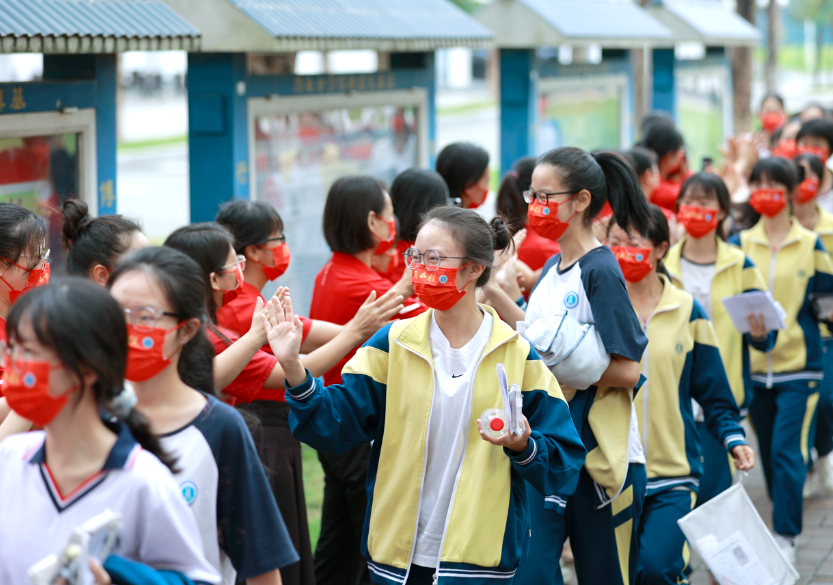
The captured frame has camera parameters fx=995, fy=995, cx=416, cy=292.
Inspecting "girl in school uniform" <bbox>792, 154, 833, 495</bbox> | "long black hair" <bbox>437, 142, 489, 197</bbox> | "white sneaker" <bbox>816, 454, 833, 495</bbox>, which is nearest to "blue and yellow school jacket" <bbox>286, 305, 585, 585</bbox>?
"long black hair" <bbox>437, 142, 489, 197</bbox>

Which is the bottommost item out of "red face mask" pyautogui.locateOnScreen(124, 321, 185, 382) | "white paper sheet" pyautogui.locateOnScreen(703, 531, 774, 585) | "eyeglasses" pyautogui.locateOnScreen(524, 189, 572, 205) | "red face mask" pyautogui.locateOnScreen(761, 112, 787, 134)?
"white paper sheet" pyautogui.locateOnScreen(703, 531, 774, 585)

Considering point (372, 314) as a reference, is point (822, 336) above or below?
below

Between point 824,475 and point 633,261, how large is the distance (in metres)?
3.10

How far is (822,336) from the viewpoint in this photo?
644 cm

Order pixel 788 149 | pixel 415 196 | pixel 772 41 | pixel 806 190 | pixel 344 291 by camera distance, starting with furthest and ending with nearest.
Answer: pixel 772 41, pixel 788 149, pixel 806 190, pixel 415 196, pixel 344 291

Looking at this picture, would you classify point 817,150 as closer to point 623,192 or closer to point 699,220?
point 699,220

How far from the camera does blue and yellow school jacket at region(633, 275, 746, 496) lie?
4219 mm

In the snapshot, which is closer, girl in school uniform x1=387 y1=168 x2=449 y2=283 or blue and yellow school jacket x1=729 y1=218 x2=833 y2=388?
girl in school uniform x1=387 y1=168 x2=449 y2=283

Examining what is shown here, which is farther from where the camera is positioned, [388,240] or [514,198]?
[514,198]

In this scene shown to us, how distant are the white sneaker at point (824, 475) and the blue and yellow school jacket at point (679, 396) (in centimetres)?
262

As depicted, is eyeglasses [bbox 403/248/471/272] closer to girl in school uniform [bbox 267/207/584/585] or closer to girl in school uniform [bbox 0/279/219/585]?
girl in school uniform [bbox 267/207/584/585]

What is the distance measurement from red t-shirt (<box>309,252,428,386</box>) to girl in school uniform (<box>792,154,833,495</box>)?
10.3ft

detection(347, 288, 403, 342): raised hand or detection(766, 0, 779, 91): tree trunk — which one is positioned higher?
detection(766, 0, 779, 91): tree trunk

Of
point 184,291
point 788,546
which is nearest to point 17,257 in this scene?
point 184,291
